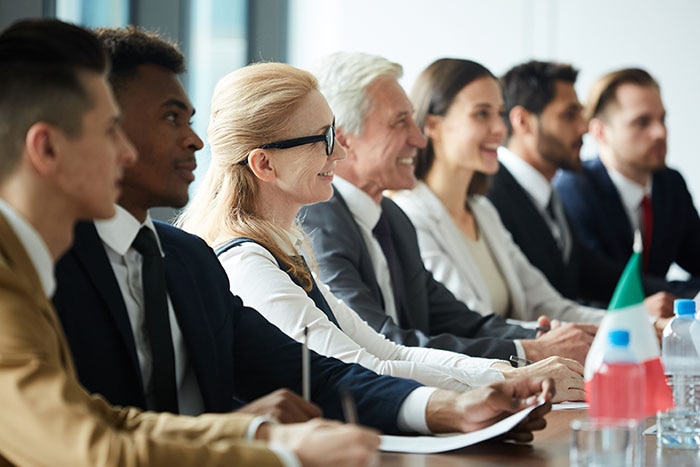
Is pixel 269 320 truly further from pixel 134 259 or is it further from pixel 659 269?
pixel 659 269

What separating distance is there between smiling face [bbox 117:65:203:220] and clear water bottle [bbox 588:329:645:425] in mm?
872

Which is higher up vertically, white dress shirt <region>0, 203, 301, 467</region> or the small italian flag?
white dress shirt <region>0, 203, 301, 467</region>

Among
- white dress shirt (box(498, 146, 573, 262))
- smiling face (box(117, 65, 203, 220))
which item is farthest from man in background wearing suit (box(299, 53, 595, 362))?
white dress shirt (box(498, 146, 573, 262))

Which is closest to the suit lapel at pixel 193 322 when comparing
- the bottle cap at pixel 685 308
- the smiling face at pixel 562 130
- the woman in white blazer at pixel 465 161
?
the bottle cap at pixel 685 308

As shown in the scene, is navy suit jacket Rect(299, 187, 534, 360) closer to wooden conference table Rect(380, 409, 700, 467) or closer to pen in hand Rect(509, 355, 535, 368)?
pen in hand Rect(509, 355, 535, 368)

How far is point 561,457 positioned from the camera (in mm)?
1855

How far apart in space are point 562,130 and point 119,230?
366cm

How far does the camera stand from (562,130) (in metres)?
5.28

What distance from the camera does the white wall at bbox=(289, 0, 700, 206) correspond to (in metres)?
6.77

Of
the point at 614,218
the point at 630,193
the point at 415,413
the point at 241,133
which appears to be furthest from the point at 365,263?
the point at 630,193

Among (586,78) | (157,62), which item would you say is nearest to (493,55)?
(586,78)

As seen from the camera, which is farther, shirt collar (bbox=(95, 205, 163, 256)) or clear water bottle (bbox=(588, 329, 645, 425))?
shirt collar (bbox=(95, 205, 163, 256))

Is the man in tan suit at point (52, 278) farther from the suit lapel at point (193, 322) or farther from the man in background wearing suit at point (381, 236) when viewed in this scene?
the man in background wearing suit at point (381, 236)

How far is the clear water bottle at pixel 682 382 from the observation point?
207cm
